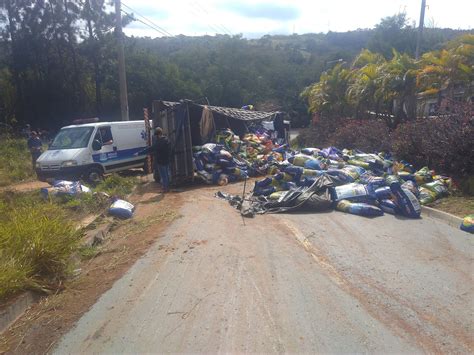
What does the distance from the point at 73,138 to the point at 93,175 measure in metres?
1.52

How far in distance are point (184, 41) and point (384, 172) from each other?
5066 cm

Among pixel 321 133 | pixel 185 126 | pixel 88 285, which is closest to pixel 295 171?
pixel 185 126

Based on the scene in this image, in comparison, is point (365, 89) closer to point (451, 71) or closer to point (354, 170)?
point (451, 71)

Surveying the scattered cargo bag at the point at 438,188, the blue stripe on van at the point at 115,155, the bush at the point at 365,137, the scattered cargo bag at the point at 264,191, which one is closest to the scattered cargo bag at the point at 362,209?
the scattered cargo bag at the point at 264,191

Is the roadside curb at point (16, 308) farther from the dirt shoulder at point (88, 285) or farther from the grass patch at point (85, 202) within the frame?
the grass patch at point (85, 202)

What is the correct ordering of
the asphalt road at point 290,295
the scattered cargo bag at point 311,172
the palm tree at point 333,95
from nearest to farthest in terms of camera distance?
the asphalt road at point 290,295 < the scattered cargo bag at point 311,172 < the palm tree at point 333,95

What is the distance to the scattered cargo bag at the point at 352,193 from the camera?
351 inches

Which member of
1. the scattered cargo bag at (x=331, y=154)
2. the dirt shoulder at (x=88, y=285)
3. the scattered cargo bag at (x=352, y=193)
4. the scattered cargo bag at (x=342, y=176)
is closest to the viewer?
the dirt shoulder at (x=88, y=285)

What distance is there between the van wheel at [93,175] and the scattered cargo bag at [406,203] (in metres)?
8.95

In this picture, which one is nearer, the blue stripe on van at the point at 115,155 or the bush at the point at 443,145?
the bush at the point at 443,145

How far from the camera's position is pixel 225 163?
12.7m

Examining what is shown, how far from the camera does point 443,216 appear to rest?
27.8 ft

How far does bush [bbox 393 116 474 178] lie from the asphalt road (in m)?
3.79

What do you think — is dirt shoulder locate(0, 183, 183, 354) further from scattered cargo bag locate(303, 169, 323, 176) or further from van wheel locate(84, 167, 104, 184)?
van wheel locate(84, 167, 104, 184)
